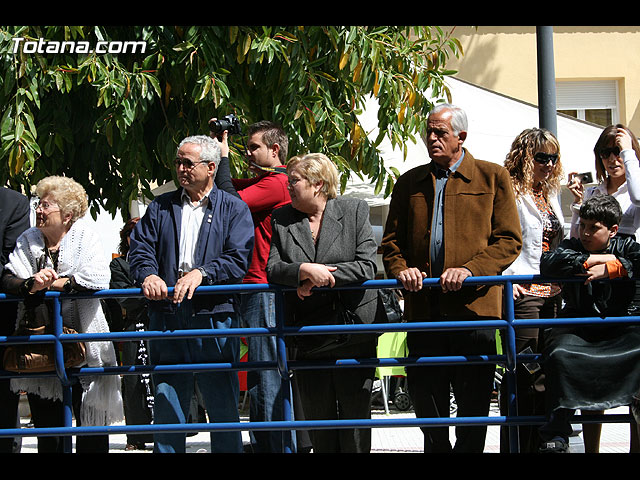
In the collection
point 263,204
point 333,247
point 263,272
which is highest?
point 263,204

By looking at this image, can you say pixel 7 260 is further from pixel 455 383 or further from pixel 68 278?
pixel 455 383

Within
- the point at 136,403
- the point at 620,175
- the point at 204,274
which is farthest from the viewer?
the point at 136,403

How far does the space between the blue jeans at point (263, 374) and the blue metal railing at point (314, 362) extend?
0.44 metres

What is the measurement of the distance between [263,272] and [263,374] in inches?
24.4

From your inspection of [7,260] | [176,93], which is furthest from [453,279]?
[176,93]

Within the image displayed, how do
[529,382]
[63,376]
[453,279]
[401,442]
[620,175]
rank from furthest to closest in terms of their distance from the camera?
[401,442]
[620,175]
[529,382]
[63,376]
[453,279]

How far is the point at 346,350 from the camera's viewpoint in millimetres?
5078

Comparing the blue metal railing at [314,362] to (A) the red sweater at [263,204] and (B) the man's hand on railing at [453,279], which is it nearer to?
(B) the man's hand on railing at [453,279]

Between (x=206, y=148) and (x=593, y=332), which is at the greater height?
(x=206, y=148)

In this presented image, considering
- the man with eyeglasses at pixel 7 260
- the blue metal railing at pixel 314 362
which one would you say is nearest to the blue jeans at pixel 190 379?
the blue metal railing at pixel 314 362

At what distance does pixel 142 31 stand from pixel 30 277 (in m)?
4.12

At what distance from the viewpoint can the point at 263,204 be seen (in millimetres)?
5762

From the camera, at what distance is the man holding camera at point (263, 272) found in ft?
17.8

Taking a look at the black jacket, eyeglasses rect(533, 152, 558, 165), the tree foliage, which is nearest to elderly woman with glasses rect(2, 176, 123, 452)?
the black jacket
